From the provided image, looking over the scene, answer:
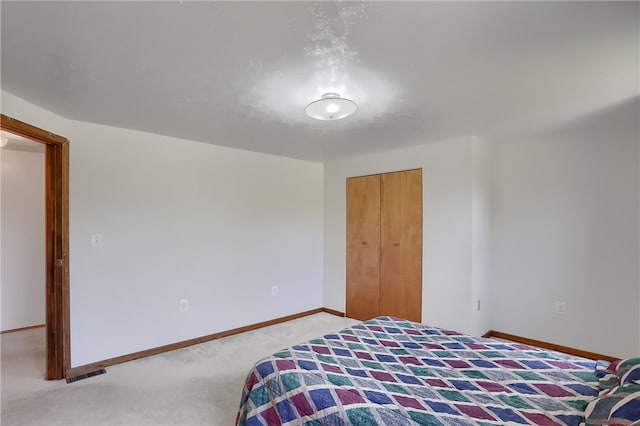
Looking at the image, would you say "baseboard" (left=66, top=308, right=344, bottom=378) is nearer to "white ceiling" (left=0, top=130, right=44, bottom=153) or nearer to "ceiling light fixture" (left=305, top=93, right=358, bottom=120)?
"white ceiling" (left=0, top=130, right=44, bottom=153)

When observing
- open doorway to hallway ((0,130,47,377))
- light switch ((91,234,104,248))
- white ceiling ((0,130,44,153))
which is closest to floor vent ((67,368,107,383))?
light switch ((91,234,104,248))

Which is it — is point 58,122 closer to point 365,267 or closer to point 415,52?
point 415,52

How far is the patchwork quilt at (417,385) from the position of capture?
50.6 inches

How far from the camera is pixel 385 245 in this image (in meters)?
4.03

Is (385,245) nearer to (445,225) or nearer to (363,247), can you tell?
(363,247)

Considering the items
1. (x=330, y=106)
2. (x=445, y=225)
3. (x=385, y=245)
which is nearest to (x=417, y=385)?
(x=330, y=106)

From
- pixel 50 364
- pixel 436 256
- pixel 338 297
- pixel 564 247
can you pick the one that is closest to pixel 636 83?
pixel 564 247

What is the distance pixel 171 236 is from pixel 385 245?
8.10 feet

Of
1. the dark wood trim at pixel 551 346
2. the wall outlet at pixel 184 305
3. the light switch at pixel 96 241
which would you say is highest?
the light switch at pixel 96 241

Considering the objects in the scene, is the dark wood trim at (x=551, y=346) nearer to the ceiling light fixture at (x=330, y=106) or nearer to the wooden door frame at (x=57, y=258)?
the ceiling light fixture at (x=330, y=106)

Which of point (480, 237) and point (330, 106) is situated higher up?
point (330, 106)

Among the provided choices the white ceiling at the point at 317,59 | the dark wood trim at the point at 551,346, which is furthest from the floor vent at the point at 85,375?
the dark wood trim at the point at 551,346

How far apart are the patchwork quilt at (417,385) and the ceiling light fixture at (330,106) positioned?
4.94 feet

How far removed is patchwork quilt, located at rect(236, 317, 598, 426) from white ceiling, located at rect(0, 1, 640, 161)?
1.61 m
